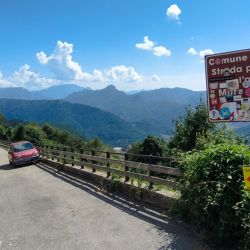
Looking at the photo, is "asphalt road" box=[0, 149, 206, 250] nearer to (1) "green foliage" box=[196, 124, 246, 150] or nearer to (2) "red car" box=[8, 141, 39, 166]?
(1) "green foliage" box=[196, 124, 246, 150]

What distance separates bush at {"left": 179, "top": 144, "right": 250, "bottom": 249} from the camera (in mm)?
6039

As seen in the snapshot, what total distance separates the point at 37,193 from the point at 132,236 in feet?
20.3

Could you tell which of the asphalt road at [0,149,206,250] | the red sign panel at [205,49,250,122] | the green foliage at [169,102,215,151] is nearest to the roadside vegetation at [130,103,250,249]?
the asphalt road at [0,149,206,250]

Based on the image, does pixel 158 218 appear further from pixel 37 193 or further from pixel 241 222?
pixel 37 193

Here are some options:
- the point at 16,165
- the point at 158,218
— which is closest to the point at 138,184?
the point at 158,218

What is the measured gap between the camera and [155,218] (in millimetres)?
8438

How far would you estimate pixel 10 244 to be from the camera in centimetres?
742

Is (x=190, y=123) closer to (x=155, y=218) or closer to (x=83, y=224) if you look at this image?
(x=155, y=218)

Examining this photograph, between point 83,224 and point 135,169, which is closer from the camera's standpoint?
point 83,224

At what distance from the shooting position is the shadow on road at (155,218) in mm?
6722

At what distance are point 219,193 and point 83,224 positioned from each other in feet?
10.8

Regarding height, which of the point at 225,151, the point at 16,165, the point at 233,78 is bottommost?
the point at 16,165

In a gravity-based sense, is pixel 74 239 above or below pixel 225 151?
below

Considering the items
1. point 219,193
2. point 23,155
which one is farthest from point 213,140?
point 23,155
